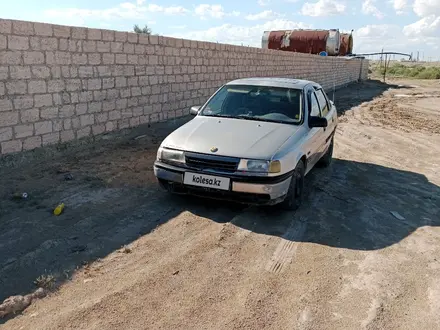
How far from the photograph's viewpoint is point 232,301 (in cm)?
300

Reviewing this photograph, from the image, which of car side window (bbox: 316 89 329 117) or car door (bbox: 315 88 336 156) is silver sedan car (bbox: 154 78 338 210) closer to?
car door (bbox: 315 88 336 156)

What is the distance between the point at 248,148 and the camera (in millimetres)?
4484

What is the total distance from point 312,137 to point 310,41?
2730cm

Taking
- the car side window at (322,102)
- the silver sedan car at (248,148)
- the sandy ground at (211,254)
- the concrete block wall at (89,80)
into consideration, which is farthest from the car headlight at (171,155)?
the car side window at (322,102)

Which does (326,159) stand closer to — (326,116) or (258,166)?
(326,116)

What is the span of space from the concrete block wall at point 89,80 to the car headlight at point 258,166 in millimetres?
3762

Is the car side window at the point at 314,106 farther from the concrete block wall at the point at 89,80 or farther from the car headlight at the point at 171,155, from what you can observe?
the concrete block wall at the point at 89,80

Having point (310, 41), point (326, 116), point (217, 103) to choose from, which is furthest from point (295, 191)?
point (310, 41)

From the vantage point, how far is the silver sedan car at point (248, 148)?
4.36 meters

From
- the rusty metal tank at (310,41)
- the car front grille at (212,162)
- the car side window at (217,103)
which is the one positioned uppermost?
the rusty metal tank at (310,41)

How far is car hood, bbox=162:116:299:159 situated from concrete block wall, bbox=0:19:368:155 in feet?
8.84

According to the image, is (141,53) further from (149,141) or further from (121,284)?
(121,284)

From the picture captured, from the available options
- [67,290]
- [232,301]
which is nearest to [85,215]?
[67,290]

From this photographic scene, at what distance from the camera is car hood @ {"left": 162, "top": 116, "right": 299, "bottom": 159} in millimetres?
4457
